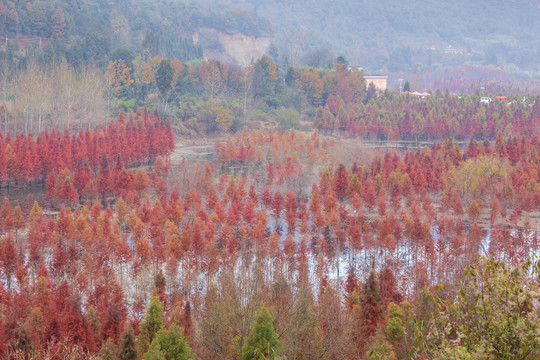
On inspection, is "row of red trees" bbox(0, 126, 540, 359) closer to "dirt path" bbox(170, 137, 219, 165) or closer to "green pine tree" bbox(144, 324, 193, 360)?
"green pine tree" bbox(144, 324, 193, 360)

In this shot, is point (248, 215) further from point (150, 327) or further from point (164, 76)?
point (164, 76)

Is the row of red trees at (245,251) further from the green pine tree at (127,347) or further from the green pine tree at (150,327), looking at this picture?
the green pine tree at (150,327)

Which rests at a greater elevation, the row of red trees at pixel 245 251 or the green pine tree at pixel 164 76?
the green pine tree at pixel 164 76

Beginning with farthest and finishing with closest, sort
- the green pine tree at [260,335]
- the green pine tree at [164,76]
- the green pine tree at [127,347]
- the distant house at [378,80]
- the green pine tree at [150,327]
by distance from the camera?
the distant house at [378,80] < the green pine tree at [164,76] < the green pine tree at [150,327] < the green pine tree at [127,347] < the green pine tree at [260,335]

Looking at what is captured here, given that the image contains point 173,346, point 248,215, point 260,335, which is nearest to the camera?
point 260,335

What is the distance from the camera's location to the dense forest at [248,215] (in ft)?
60.1

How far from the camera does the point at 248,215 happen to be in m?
39.1

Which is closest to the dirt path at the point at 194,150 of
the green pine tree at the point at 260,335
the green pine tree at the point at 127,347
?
the green pine tree at the point at 127,347

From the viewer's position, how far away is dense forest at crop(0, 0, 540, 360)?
60.1ft

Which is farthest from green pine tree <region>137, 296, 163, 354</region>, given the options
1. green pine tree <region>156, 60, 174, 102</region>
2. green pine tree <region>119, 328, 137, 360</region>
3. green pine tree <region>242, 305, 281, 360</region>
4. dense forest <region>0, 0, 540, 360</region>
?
green pine tree <region>156, 60, 174, 102</region>

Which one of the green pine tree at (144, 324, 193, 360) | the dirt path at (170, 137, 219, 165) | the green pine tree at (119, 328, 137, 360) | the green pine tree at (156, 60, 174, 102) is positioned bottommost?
the dirt path at (170, 137, 219, 165)

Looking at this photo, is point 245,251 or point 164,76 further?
point 164,76

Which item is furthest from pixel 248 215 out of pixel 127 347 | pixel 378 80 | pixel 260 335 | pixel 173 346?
pixel 378 80

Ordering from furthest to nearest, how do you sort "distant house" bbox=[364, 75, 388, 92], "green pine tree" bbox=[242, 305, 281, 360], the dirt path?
"distant house" bbox=[364, 75, 388, 92], the dirt path, "green pine tree" bbox=[242, 305, 281, 360]
